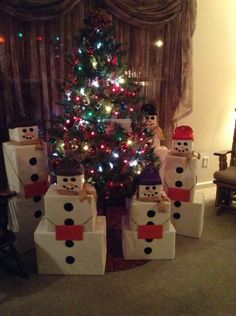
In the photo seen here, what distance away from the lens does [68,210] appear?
75.6 inches

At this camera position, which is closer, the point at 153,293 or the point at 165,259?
the point at 153,293

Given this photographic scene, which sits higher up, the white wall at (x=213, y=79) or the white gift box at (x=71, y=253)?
the white wall at (x=213, y=79)

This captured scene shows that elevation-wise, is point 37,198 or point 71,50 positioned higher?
point 71,50

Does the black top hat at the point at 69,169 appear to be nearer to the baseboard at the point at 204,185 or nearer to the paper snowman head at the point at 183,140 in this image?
the paper snowman head at the point at 183,140

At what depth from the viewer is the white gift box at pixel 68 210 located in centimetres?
190

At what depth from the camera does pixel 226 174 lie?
112 inches

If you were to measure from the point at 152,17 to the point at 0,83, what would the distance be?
5.04ft

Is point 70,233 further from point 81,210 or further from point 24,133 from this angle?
point 24,133

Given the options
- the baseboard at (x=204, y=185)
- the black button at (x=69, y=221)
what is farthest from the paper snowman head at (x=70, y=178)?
the baseboard at (x=204, y=185)

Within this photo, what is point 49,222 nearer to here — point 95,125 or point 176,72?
point 95,125

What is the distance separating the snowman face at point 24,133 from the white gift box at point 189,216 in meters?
1.26

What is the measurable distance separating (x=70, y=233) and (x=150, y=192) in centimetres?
61

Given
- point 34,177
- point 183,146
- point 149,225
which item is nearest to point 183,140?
point 183,146

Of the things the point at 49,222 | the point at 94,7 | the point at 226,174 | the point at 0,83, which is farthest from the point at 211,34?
the point at 49,222
